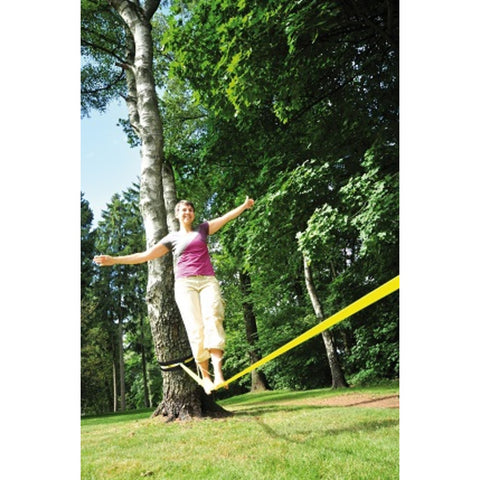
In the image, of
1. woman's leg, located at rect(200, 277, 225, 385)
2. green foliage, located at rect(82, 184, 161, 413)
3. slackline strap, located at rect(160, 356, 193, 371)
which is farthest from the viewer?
green foliage, located at rect(82, 184, 161, 413)

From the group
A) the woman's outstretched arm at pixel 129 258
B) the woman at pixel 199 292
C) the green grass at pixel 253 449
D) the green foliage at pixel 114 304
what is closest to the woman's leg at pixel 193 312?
the woman at pixel 199 292

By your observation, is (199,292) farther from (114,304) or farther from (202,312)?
(114,304)

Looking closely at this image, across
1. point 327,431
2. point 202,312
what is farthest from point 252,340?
point 202,312

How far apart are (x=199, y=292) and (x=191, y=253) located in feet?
0.88

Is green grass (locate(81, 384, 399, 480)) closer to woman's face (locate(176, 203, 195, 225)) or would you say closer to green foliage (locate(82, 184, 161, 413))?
woman's face (locate(176, 203, 195, 225))

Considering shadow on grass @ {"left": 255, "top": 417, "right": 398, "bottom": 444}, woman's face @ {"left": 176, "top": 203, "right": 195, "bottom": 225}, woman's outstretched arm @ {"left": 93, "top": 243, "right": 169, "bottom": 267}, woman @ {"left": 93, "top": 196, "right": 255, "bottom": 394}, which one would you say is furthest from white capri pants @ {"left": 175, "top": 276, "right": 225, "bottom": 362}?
shadow on grass @ {"left": 255, "top": 417, "right": 398, "bottom": 444}

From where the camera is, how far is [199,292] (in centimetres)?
297

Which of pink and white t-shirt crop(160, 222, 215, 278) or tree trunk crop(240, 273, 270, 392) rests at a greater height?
pink and white t-shirt crop(160, 222, 215, 278)

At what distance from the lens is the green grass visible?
98.0 inches

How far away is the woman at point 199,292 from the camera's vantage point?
9.45ft

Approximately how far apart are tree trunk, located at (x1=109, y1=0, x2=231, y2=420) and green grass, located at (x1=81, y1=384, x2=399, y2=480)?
0.26 metres
